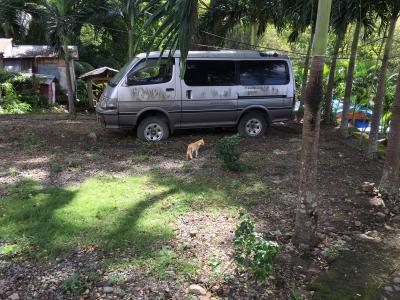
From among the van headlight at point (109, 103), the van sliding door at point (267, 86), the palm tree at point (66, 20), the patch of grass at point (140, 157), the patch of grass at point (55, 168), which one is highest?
the palm tree at point (66, 20)

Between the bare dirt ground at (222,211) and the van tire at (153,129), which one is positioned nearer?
the bare dirt ground at (222,211)

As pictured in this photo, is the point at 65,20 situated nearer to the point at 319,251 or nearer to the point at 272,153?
the point at 272,153

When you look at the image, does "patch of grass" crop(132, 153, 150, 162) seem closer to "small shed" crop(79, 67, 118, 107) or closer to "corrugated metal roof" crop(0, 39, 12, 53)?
"small shed" crop(79, 67, 118, 107)

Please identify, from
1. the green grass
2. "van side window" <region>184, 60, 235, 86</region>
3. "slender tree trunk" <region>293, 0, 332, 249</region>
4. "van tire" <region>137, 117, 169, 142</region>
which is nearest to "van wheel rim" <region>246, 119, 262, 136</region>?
"van side window" <region>184, 60, 235, 86</region>

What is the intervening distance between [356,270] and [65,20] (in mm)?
13141

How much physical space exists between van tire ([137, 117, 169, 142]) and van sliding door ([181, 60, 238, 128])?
47 centimetres

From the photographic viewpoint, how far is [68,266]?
418 cm

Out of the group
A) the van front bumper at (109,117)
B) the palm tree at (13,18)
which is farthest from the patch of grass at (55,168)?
the palm tree at (13,18)

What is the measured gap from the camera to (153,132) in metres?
9.84

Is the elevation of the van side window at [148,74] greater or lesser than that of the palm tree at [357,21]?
lesser

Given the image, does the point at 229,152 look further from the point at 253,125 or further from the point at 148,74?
the point at 253,125

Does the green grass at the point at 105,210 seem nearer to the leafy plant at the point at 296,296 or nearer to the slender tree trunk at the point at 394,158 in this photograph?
the leafy plant at the point at 296,296

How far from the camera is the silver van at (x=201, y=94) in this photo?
944 centimetres

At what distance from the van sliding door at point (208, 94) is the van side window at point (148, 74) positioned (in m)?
0.50
